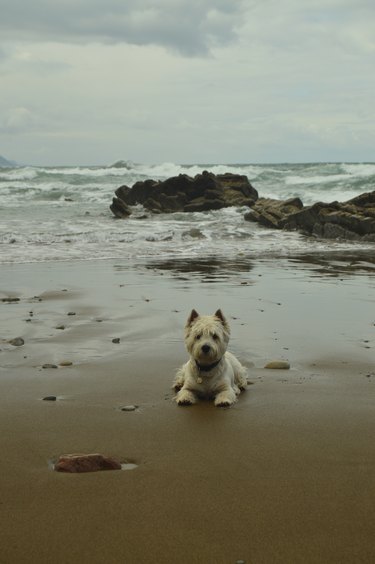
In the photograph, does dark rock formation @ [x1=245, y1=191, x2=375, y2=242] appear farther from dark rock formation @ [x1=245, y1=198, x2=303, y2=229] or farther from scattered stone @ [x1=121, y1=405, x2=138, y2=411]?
scattered stone @ [x1=121, y1=405, x2=138, y2=411]

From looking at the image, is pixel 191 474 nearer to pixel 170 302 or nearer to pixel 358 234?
pixel 170 302

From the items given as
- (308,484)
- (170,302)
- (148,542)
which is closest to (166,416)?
(308,484)

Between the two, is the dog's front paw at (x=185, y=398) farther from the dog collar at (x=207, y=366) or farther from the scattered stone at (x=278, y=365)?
the scattered stone at (x=278, y=365)

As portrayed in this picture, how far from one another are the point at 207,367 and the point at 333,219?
18047 millimetres

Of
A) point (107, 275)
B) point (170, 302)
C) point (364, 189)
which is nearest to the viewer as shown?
point (170, 302)

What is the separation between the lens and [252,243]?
2092 centimetres

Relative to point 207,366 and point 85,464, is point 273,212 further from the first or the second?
point 85,464

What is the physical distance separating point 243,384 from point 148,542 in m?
3.04

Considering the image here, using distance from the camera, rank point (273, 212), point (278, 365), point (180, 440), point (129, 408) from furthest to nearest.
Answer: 1. point (273, 212)
2. point (278, 365)
3. point (129, 408)
4. point (180, 440)

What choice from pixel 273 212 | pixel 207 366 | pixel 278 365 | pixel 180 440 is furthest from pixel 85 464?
pixel 273 212

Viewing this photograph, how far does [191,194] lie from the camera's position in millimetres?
35062

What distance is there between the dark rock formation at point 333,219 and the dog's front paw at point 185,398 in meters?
17.3

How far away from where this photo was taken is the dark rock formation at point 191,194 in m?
33.7

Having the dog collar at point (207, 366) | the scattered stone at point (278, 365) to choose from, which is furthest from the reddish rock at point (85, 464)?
the scattered stone at point (278, 365)
